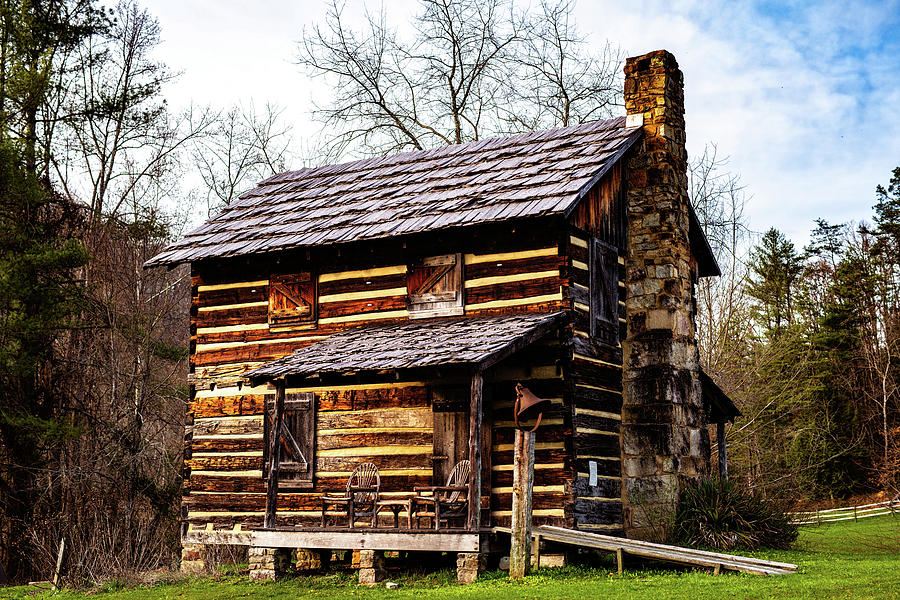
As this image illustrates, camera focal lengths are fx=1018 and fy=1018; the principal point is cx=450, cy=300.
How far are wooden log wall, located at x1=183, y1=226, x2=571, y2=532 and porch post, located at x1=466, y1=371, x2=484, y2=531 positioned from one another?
180 cm

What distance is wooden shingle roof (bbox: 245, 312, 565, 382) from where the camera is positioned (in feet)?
45.5

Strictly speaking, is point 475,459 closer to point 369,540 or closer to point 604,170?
point 369,540

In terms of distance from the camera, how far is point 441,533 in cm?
1397

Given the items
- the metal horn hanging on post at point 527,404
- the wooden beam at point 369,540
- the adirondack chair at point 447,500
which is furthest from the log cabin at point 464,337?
the metal horn hanging on post at point 527,404

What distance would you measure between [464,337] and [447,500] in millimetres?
2461

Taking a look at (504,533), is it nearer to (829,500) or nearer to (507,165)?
(507,165)

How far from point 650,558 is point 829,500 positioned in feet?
77.3

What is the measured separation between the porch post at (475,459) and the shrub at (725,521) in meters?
4.70

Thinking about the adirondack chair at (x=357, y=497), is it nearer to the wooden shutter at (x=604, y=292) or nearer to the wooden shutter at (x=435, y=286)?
the wooden shutter at (x=435, y=286)

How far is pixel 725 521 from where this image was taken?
55.9ft

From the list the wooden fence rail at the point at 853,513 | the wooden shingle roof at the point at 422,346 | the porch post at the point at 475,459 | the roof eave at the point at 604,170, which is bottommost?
the wooden fence rail at the point at 853,513

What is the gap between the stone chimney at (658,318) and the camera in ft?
56.5

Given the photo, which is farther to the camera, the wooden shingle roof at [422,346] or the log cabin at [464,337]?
the log cabin at [464,337]

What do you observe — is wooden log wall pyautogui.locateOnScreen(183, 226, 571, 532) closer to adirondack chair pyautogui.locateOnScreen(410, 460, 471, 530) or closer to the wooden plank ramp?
adirondack chair pyautogui.locateOnScreen(410, 460, 471, 530)
